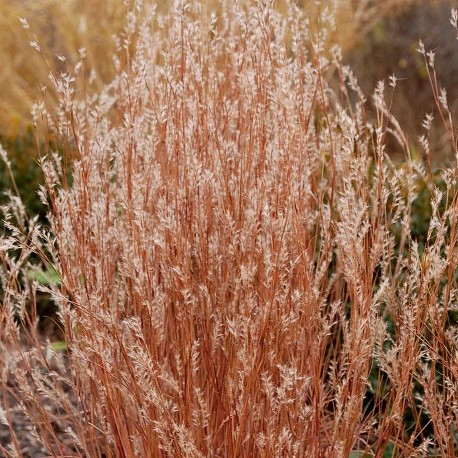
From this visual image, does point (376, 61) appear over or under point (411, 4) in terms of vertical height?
under

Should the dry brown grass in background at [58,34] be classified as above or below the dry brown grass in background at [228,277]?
above

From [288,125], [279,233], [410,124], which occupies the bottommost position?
[410,124]

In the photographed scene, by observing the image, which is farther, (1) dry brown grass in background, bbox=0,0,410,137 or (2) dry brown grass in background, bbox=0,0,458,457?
(1) dry brown grass in background, bbox=0,0,410,137

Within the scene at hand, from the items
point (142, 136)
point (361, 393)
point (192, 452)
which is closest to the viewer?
point (192, 452)

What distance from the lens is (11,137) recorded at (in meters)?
6.09

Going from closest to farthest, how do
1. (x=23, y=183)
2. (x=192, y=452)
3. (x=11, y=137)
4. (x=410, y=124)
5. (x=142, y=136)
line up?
(x=192, y=452), (x=142, y=136), (x=23, y=183), (x=11, y=137), (x=410, y=124)

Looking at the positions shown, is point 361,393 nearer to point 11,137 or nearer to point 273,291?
point 273,291

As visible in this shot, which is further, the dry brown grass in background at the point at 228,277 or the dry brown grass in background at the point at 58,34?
the dry brown grass in background at the point at 58,34

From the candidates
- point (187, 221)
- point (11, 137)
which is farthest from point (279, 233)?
point (11, 137)

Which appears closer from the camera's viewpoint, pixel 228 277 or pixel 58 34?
pixel 228 277

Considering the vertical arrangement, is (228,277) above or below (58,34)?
below

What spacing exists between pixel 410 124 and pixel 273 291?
731 centimetres

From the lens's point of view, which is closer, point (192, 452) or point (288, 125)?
point (192, 452)

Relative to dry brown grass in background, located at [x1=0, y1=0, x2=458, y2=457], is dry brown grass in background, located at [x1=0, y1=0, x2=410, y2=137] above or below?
above
